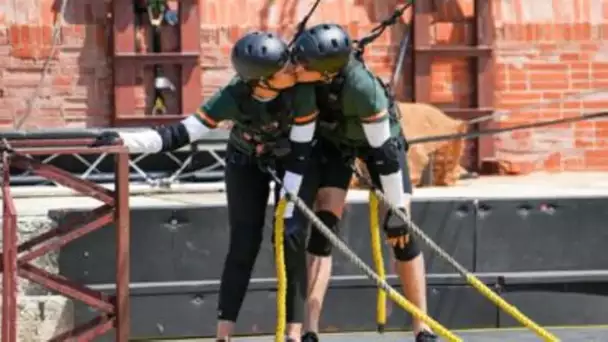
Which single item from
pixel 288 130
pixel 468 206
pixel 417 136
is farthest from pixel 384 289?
pixel 417 136

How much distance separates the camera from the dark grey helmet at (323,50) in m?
6.69

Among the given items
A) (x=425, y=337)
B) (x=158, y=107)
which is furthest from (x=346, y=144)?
(x=158, y=107)

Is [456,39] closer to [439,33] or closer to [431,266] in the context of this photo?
[439,33]

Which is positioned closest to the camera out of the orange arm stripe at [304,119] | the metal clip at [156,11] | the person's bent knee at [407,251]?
the orange arm stripe at [304,119]

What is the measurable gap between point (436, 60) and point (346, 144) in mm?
5459

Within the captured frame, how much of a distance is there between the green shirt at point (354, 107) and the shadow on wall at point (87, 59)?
5.34 metres

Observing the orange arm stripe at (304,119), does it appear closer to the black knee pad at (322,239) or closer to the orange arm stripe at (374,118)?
the orange arm stripe at (374,118)

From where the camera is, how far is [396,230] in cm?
723

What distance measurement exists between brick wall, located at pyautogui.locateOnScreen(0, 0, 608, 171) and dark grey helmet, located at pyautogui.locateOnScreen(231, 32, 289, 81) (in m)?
5.52

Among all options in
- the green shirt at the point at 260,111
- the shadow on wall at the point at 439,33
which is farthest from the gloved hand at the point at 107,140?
the shadow on wall at the point at 439,33

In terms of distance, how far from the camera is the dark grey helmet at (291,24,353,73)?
669 centimetres

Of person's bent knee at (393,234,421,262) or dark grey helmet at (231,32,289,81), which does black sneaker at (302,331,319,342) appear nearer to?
person's bent knee at (393,234,421,262)

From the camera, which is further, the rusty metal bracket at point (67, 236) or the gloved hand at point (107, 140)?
the gloved hand at point (107, 140)

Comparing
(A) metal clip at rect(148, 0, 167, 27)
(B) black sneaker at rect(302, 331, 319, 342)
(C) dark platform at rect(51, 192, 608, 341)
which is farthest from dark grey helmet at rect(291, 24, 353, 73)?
(A) metal clip at rect(148, 0, 167, 27)
